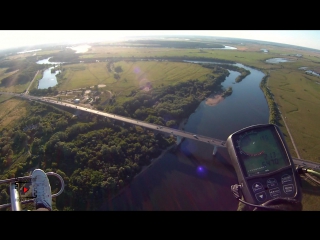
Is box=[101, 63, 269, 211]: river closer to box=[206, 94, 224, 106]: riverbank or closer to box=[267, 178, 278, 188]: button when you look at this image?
box=[206, 94, 224, 106]: riverbank

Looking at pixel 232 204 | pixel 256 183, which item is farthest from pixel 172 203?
pixel 256 183

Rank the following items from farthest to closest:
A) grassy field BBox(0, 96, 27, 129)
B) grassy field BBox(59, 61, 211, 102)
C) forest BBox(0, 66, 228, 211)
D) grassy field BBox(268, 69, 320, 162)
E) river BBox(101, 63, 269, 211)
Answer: grassy field BBox(59, 61, 211, 102) < grassy field BBox(0, 96, 27, 129) < grassy field BBox(268, 69, 320, 162) < forest BBox(0, 66, 228, 211) < river BBox(101, 63, 269, 211)

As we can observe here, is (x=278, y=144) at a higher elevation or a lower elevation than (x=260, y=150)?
higher

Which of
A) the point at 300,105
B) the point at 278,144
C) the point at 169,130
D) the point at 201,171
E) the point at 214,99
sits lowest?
the point at 214,99

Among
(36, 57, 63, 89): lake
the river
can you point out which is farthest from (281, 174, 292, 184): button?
(36, 57, 63, 89): lake

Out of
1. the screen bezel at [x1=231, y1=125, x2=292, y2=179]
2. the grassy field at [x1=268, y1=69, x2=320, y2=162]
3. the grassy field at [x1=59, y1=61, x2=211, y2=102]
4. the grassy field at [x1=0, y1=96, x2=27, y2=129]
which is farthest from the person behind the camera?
the grassy field at [x1=59, y1=61, x2=211, y2=102]

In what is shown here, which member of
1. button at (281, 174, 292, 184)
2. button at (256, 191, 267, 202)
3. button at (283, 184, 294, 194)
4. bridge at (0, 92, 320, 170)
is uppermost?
button at (281, 174, 292, 184)

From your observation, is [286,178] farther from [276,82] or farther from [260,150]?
[276,82]

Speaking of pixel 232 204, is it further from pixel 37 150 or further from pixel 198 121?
pixel 37 150

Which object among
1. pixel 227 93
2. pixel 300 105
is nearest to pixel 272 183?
pixel 227 93
